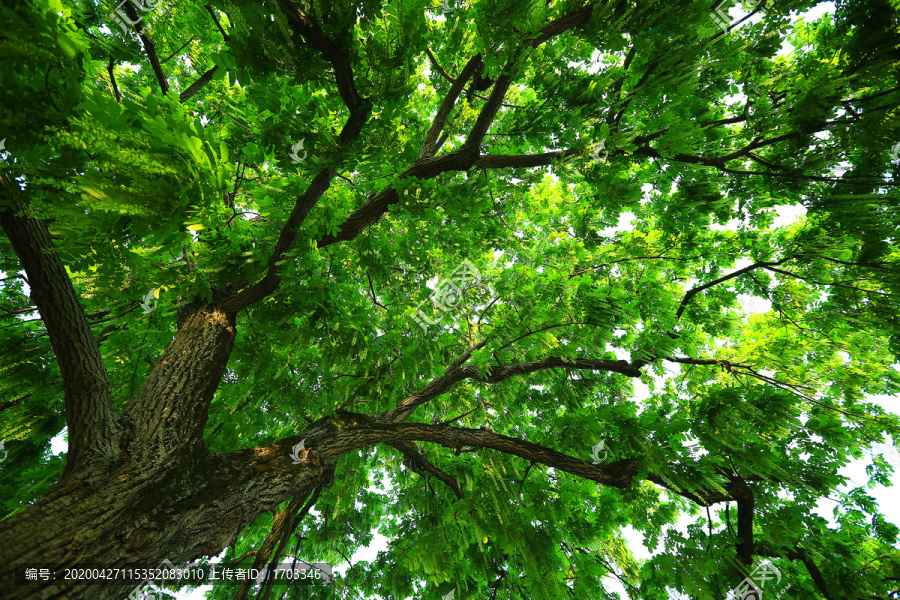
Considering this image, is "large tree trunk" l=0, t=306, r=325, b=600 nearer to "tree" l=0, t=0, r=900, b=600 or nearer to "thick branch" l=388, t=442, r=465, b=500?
"tree" l=0, t=0, r=900, b=600

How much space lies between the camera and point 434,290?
4.45 m

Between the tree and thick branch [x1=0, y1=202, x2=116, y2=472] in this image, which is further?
thick branch [x1=0, y1=202, x2=116, y2=472]

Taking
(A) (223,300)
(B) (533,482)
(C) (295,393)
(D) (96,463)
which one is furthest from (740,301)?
(D) (96,463)

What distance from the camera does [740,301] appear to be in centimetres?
509

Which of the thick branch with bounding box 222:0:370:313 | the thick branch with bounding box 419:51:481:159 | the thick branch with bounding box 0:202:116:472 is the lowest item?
the thick branch with bounding box 0:202:116:472

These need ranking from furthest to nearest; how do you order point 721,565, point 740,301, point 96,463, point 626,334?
point 626,334, point 740,301, point 721,565, point 96,463

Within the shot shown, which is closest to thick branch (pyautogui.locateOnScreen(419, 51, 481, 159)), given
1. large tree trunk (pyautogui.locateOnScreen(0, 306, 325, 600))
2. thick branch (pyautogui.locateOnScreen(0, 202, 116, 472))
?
large tree trunk (pyautogui.locateOnScreen(0, 306, 325, 600))

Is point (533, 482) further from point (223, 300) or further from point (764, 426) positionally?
point (223, 300)

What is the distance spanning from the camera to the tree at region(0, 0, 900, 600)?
1.74 meters

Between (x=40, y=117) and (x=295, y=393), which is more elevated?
(x=295, y=393)

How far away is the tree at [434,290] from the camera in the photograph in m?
1.74

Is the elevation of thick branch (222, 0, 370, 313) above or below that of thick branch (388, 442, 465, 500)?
above

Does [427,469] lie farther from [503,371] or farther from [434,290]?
[434,290]

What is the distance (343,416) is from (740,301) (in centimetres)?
638
